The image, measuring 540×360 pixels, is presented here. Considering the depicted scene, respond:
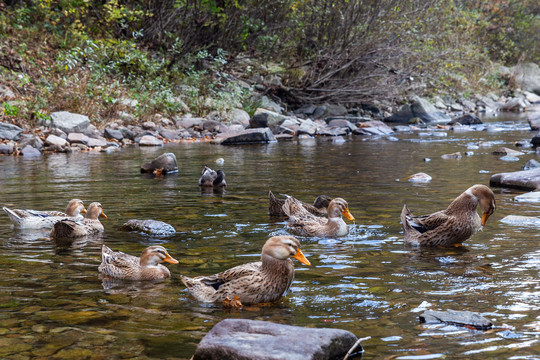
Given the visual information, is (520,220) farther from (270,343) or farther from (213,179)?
(213,179)

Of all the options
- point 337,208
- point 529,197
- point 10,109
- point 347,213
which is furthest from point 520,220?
point 10,109

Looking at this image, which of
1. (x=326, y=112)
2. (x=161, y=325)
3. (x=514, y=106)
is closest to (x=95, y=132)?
(x=326, y=112)

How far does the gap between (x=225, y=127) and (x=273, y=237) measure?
20770 millimetres

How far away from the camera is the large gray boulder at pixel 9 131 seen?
21.2 metres

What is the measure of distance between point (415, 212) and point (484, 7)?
48.0m

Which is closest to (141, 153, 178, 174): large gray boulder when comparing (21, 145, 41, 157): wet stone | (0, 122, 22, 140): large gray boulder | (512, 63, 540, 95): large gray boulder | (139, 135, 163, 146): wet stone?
(21, 145, 41, 157): wet stone

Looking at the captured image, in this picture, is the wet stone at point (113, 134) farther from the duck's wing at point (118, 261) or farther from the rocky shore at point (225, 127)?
the duck's wing at point (118, 261)

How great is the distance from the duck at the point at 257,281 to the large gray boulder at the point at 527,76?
52690 mm

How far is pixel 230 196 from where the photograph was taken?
12320mm

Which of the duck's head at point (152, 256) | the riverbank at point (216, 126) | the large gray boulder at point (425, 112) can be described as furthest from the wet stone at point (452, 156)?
the large gray boulder at point (425, 112)

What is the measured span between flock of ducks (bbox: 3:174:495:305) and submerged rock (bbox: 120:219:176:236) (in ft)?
1.88

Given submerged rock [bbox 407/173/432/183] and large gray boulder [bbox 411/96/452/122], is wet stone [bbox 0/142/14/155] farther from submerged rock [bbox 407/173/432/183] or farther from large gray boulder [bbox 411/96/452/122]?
large gray boulder [bbox 411/96/452/122]

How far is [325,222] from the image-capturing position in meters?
9.36

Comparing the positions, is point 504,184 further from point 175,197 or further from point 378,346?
point 378,346
